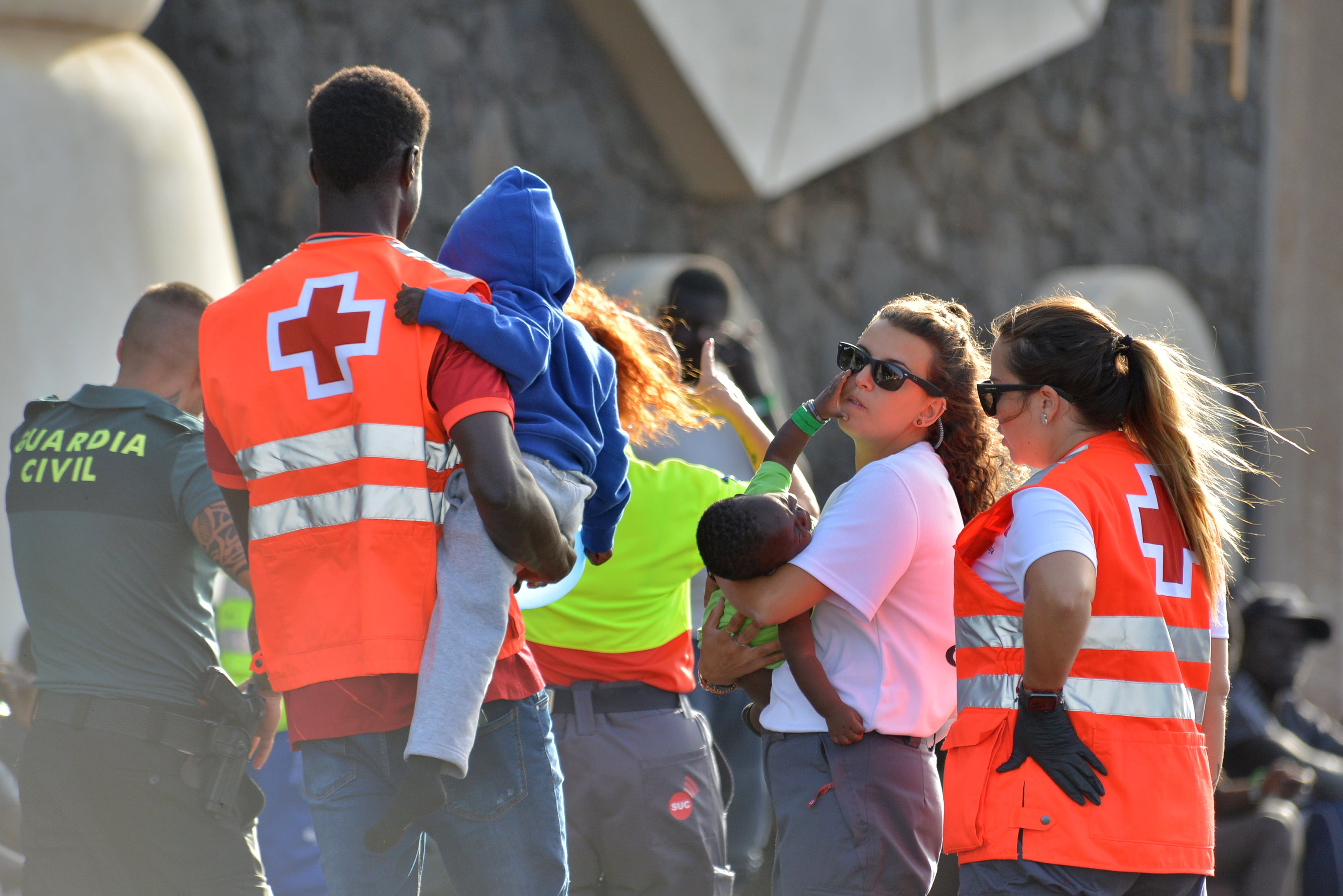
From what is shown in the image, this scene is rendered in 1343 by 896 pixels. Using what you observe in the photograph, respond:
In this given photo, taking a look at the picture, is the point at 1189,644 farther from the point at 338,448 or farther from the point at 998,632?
the point at 338,448

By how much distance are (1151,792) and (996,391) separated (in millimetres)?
673

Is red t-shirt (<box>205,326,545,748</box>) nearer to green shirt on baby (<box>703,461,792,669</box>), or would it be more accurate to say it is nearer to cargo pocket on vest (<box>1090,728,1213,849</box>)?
green shirt on baby (<box>703,461,792,669</box>)

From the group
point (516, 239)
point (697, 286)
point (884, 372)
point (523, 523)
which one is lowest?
point (523, 523)

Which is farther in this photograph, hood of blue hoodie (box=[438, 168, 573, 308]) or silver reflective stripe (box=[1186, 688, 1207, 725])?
silver reflective stripe (box=[1186, 688, 1207, 725])

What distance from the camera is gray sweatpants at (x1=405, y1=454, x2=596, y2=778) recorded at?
1.62 meters

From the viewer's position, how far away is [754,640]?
2285 mm

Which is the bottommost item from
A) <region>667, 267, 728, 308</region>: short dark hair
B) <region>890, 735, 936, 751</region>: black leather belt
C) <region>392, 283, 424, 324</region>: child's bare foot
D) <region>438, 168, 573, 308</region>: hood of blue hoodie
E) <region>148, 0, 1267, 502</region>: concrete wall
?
<region>890, 735, 936, 751</region>: black leather belt

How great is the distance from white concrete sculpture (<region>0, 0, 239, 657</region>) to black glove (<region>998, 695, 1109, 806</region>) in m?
3.00

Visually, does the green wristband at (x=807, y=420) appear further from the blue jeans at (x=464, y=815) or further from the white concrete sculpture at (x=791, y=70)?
the white concrete sculpture at (x=791, y=70)

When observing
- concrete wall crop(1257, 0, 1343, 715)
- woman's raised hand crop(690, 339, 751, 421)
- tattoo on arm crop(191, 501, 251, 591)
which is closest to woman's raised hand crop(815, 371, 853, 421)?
woman's raised hand crop(690, 339, 751, 421)

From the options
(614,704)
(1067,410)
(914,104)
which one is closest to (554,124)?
(914,104)

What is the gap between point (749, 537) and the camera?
2.12m

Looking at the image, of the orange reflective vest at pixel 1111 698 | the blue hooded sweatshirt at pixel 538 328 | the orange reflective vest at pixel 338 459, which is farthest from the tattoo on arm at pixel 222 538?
the orange reflective vest at pixel 1111 698

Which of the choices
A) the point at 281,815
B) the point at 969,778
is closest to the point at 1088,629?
the point at 969,778
